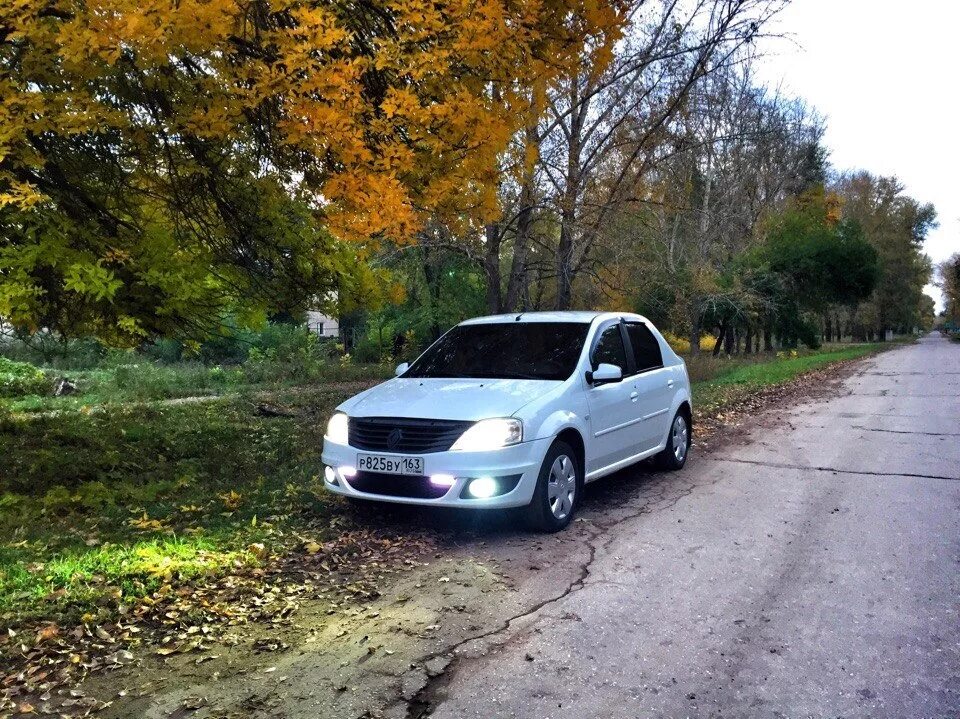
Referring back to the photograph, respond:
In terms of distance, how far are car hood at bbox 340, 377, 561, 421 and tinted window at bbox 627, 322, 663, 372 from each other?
1.80 metres

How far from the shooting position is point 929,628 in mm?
3881

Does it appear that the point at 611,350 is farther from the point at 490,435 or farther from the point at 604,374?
the point at 490,435

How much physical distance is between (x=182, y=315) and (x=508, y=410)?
4.55 m

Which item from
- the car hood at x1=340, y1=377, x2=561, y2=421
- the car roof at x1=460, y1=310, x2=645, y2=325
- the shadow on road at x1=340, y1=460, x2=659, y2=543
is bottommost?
the shadow on road at x1=340, y1=460, x2=659, y2=543

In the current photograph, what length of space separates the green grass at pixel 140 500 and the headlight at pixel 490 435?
4.43 ft

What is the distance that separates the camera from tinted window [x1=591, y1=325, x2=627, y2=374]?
6707 millimetres

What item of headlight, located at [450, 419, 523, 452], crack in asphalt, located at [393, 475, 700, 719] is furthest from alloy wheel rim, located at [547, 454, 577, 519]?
headlight, located at [450, 419, 523, 452]

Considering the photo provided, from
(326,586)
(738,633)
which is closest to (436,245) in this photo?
(326,586)

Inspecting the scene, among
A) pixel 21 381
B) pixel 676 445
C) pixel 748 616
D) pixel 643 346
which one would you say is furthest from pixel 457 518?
pixel 21 381

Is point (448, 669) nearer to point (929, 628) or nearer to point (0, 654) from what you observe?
point (0, 654)

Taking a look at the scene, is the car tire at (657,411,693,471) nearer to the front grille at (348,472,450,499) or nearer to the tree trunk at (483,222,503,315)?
the front grille at (348,472,450,499)

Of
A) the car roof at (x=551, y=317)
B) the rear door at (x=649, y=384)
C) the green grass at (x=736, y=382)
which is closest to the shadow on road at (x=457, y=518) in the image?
the rear door at (x=649, y=384)

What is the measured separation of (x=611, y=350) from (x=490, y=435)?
2.17m

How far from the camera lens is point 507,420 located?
17.5ft
